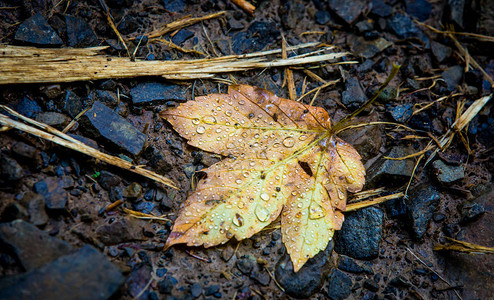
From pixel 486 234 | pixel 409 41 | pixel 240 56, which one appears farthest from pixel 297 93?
pixel 486 234

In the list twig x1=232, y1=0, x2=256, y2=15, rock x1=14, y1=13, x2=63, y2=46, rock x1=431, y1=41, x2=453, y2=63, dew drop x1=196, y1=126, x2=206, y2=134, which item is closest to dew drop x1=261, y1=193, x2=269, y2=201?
dew drop x1=196, y1=126, x2=206, y2=134

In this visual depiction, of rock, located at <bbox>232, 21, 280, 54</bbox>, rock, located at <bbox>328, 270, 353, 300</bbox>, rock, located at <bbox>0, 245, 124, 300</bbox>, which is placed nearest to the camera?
rock, located at <bbox>0, 245, 124, 300</bbox>

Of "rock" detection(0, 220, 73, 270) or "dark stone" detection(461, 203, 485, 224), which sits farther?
"dark stone" detection(461, 203, 485, 224)

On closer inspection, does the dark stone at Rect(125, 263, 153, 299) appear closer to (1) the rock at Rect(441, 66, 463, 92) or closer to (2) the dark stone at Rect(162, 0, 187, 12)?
(2) the dark stone at Rect(162, 0, 187, 12)

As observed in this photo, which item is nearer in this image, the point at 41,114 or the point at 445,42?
the point at 41,114

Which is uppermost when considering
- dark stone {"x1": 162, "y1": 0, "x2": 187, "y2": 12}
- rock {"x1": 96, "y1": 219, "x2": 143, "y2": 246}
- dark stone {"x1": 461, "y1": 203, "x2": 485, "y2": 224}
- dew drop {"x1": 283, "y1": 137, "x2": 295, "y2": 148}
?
dark stone {"x1": 162, "y1": 0, "x2": 187, "y2": 12}

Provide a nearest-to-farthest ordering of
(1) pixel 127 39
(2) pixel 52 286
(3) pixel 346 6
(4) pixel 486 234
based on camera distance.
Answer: (2) pixel 52 286 < (4) pixel 486 234 < (1) pixel 127 39 < (3) pixel 346 6

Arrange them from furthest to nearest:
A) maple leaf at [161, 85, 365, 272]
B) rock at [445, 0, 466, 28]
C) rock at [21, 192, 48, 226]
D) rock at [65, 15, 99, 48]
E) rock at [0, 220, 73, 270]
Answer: rock at [445, 0, 466, 28]
rock at [65, 15, 99, 48]
maple leaf at [161, 85, 365, 272]
rock at [21, 192, 48, 226]
rock at [0, 220, 73, 270]

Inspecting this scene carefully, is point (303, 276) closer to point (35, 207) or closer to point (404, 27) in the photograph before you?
point (35, 207)

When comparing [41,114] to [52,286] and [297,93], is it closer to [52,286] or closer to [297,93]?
[52,286]
